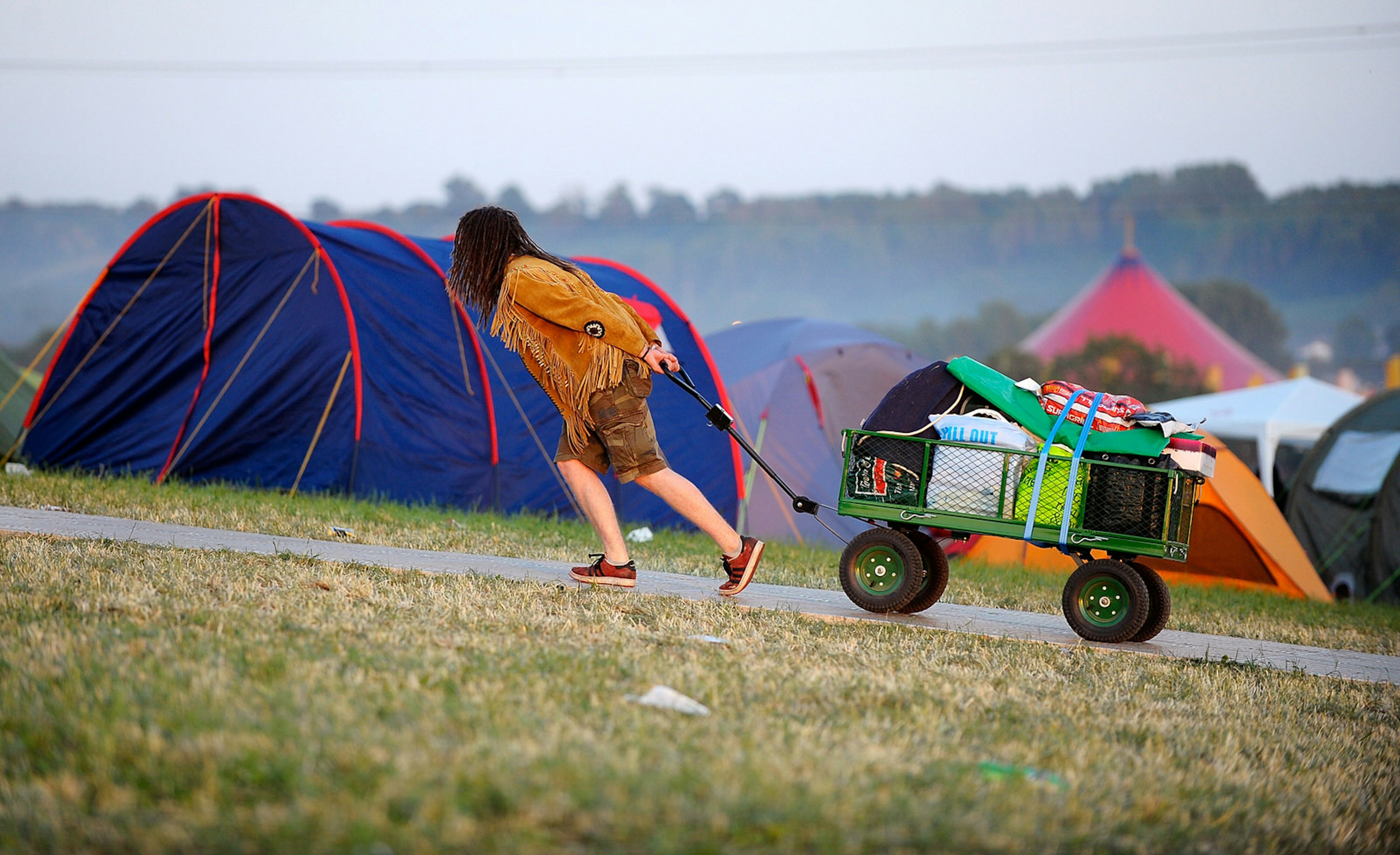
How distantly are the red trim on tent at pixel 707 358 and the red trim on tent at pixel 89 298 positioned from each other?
321 centimetres

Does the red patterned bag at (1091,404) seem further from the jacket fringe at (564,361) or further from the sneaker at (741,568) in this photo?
the jacket fringe at (564,361)

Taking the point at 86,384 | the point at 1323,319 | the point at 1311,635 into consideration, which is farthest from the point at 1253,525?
the point at 1323,319

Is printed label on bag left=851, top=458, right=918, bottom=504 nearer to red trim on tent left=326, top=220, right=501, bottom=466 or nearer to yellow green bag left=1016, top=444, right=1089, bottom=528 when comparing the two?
yellow green bag left=1016, top=444, right=1089, bottom=528

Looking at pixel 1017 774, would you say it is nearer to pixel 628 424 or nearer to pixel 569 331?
pixel 628 424

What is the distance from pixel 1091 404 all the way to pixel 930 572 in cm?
104

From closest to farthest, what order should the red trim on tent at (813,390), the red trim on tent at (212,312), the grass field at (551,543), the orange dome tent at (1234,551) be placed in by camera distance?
the grass field at (551,543) → the red trim on tent at (212,312) → the orange dome tent at (1234,551) → the red trim on tent at (813,390)

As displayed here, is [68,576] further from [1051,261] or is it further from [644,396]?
[1051,261]

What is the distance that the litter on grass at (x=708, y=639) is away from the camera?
418cm

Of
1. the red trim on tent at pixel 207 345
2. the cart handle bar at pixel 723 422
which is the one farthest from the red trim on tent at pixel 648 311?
the cart handle bar at pixel 723 422

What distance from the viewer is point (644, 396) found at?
535 centimetres

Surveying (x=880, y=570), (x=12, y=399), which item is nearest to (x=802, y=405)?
(x=880, y=570)

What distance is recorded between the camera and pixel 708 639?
13.8 feet

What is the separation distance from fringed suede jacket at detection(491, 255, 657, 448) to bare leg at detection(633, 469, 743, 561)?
1.22 ft

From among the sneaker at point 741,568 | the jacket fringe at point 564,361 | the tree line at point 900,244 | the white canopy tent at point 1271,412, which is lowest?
the sneaker at point 741,568
